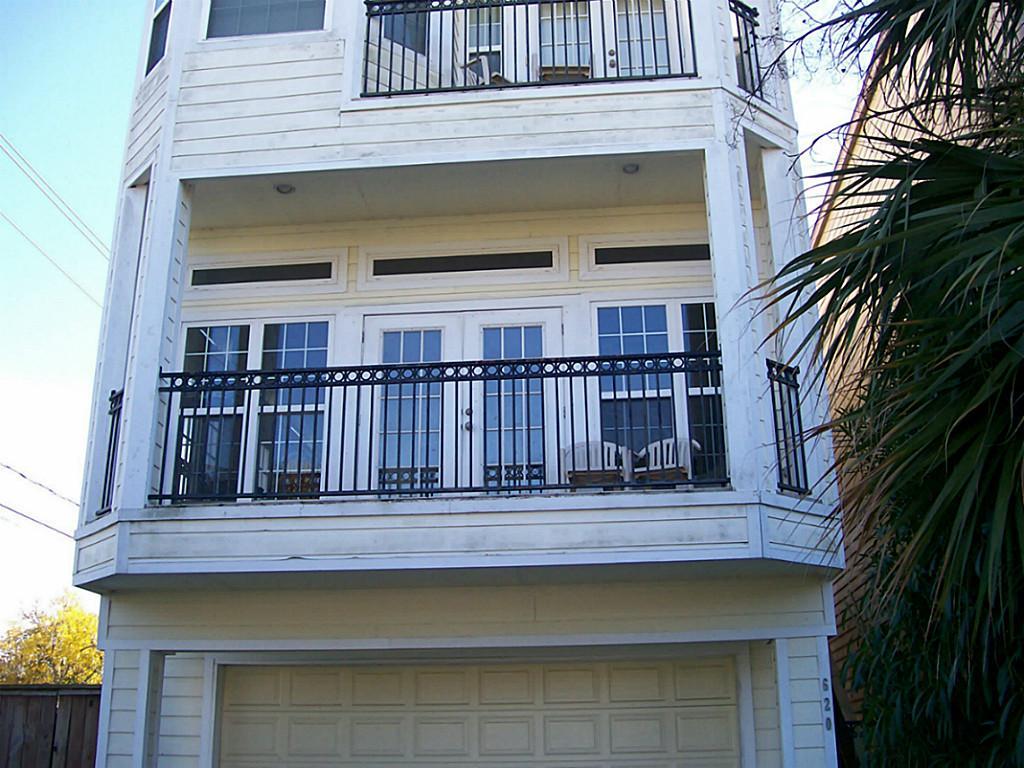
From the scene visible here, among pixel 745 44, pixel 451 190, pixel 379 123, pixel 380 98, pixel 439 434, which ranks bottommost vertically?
pixel 439 434

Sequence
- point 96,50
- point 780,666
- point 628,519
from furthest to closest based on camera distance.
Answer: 1. point 96,50
2. point 780,666
3. point 628,519

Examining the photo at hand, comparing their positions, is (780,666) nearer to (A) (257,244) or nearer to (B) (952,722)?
(B) (952,722)

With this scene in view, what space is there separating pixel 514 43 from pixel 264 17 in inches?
86.9

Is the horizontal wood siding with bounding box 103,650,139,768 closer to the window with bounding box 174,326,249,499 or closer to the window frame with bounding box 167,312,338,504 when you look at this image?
the window with bounding box 174,326,249,499

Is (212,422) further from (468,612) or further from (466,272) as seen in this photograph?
(468,612)

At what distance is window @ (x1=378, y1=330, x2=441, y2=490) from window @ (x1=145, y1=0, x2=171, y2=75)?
327cm

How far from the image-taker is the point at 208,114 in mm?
8875

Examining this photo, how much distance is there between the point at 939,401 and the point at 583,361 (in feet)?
10.6

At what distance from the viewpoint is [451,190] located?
9.25 meters

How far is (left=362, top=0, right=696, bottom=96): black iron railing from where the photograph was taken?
9125 millimetres

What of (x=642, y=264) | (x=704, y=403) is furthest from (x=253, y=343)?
(x=704, y=403)

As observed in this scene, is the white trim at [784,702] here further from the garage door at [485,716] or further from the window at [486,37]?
the window at [486,37]

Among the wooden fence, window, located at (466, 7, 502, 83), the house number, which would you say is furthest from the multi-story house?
the wooden fence

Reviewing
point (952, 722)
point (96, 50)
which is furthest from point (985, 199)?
point (96, 50)
